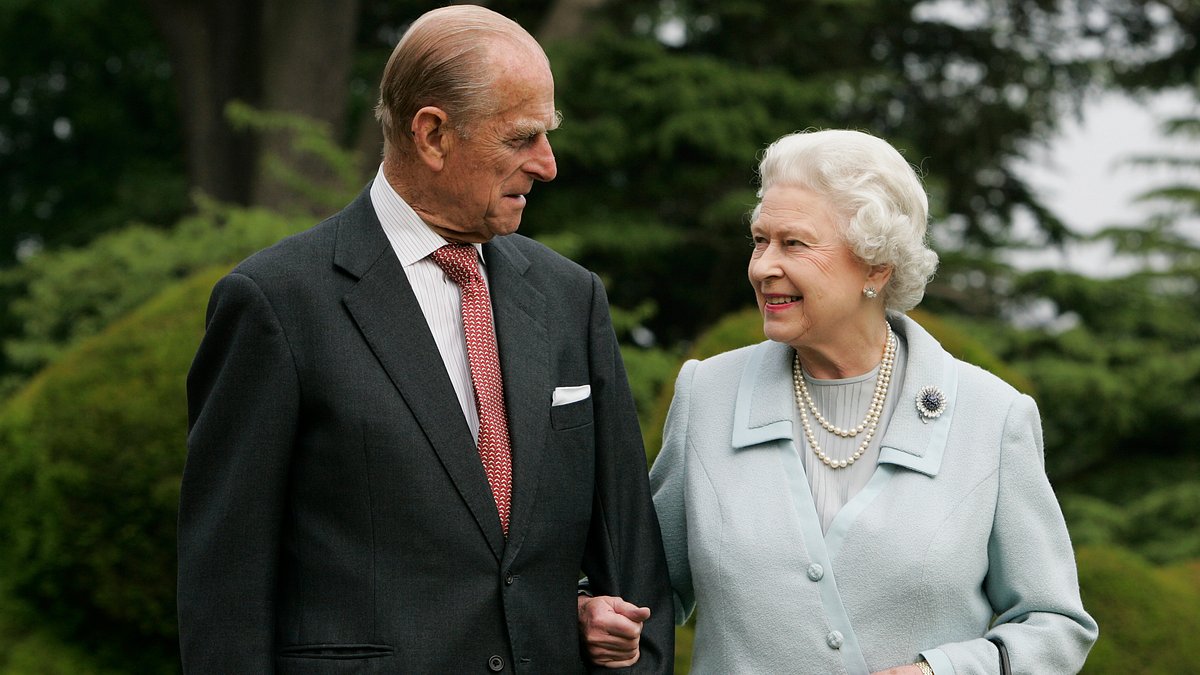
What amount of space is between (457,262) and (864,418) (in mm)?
916

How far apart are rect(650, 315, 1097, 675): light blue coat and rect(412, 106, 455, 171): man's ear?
2.85 ft

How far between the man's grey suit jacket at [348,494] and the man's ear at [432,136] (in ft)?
0.59

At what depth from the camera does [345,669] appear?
8.84ft

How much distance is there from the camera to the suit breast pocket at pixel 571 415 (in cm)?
292

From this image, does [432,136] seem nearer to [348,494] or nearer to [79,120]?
[348,494]

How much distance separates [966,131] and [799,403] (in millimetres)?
8923

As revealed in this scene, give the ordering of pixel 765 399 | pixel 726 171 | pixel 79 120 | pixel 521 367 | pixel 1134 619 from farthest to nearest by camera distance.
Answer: pixel 79 120, pixel 726 171, pixel 1134 619, pixel 765 399, pixel 521 367

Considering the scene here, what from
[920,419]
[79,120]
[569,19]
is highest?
[79,120]

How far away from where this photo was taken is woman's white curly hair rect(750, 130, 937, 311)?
2975 millimetres

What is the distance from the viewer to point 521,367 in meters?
2.91

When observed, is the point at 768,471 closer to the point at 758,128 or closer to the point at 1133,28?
the point at 758,128

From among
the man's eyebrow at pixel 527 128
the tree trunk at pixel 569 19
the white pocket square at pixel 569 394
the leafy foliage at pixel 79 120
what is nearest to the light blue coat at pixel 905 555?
the white pocket square at pixel 569 394

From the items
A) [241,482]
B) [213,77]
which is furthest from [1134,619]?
[213,77]

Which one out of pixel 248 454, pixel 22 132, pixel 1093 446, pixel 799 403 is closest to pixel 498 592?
pixel 248 454
